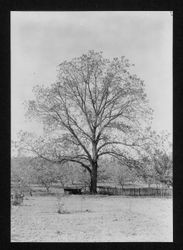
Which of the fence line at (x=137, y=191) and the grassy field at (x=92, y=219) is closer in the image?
the grassy field at (x=92, y=219)

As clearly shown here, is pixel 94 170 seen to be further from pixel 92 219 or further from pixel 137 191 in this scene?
pixel 92 219

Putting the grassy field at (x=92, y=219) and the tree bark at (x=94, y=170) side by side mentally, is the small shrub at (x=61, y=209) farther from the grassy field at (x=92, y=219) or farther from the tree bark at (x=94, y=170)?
the tree bark at (x=94, y=170)

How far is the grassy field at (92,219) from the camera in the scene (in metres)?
4.95

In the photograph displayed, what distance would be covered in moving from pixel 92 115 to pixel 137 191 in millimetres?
1339

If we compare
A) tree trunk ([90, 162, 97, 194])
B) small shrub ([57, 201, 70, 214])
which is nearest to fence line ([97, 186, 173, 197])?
tree trunk ([90, 162, 97, 194])

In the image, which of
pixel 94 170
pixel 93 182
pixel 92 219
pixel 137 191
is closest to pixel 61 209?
pixel 92 219

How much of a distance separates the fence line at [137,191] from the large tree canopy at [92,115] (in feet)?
0.64

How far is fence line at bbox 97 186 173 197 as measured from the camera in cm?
605

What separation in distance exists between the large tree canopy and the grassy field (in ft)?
1.68

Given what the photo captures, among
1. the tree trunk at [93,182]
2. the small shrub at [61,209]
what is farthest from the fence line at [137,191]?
the small shrub at [61,209]

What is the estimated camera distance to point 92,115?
6359 millimetres

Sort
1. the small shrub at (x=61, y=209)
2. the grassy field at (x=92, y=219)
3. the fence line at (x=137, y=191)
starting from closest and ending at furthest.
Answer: the grassy field at (x=92, y=219) → the small shrub at (x=61, y=209) → the fence line at (x=137, y=191)
